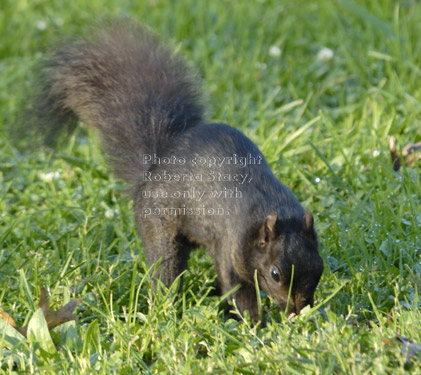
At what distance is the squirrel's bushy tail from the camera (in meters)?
3.33

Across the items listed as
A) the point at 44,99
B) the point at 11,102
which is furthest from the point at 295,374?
the point at 11,102

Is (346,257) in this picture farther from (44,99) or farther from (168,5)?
(168,5)

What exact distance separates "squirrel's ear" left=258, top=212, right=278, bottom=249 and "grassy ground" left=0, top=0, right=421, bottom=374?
0.27 metres

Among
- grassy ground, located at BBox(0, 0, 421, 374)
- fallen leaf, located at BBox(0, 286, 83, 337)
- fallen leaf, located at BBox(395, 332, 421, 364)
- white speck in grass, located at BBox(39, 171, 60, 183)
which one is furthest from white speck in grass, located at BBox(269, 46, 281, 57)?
fallen leaf, located at BBox(395, 332, 421, 364)

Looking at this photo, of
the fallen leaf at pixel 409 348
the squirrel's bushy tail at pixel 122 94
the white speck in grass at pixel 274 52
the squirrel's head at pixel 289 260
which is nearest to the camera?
the fallen leaf at pixel 409 348

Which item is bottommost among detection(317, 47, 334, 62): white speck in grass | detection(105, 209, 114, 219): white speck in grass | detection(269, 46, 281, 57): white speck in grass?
detection(105, 209, 114, 219): white speck in grass

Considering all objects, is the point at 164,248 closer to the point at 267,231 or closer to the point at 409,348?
the point at 267,231

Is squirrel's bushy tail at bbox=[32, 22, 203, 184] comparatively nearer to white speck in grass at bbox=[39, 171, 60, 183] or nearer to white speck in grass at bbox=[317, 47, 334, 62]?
white speck in grass at bbox=[39, 171, 60, 183]

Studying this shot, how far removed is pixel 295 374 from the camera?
2168mm

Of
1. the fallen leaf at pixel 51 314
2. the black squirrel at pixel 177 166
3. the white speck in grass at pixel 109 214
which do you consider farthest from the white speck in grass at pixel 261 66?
the fallen leaf at pixel 51 314

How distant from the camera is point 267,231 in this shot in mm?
2645

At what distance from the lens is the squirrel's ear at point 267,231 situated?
2.61 meters

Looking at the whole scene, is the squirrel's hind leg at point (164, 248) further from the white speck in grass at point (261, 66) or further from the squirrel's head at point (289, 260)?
the white speck in grass at point (261, 66)

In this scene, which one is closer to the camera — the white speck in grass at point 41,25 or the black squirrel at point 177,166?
the black squirrel at point 177,166
